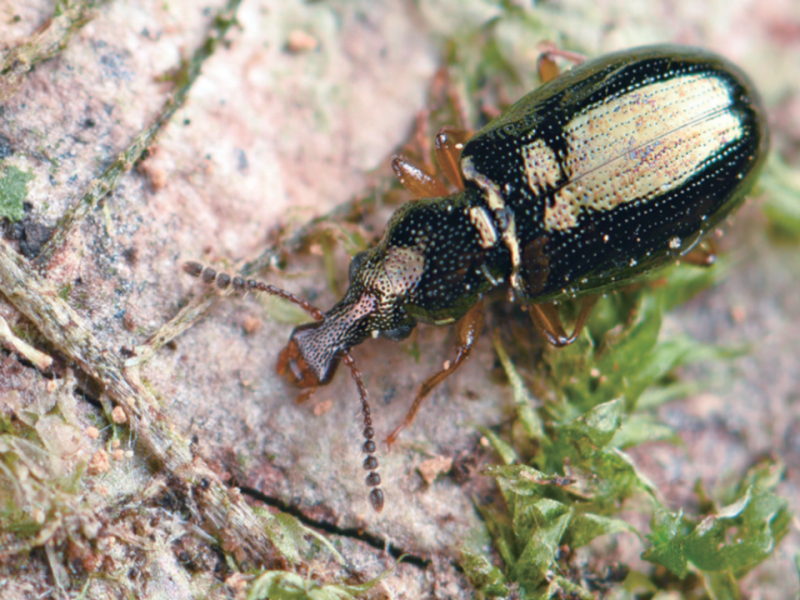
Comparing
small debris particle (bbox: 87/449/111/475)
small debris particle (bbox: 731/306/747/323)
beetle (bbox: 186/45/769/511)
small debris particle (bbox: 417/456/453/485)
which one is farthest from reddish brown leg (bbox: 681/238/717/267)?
small debris particle (bbox: 87/449/111/475)

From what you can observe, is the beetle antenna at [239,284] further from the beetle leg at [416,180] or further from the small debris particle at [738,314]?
the small debris particle at [738,314]

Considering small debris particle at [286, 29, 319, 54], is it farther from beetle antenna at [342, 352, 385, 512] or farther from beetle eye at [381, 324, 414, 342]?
beetle antenna at [342, 352, 385, 512]

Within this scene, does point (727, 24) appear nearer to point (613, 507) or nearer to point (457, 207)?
point (457, 207)

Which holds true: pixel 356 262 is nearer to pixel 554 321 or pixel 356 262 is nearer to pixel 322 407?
pixel 322 407

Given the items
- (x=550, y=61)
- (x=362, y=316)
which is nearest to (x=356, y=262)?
(x=362, y=316)

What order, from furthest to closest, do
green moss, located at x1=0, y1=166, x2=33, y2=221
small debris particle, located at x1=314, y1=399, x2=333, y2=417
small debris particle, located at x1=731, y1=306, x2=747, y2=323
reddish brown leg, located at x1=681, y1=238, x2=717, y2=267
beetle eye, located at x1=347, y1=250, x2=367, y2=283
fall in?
small debris particle, located at x1=731, y1=306, x2=747, y2=323, reddish brown leg, located at x1=681, y1=238, x2=717, y2=267, beetle eye, located at x1=347, y1=250, x2=367, y2=283, small debris particle, located at x1=314, y1=399, x2=333, y2=417, green moss, located at x1=0, y1=166, x2=33, y2=221

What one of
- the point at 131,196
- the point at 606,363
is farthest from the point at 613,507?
the point at 131,196

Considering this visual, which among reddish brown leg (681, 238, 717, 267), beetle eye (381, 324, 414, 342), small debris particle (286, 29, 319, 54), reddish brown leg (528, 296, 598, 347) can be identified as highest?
small debris particle (286, 29, 319, 54)
